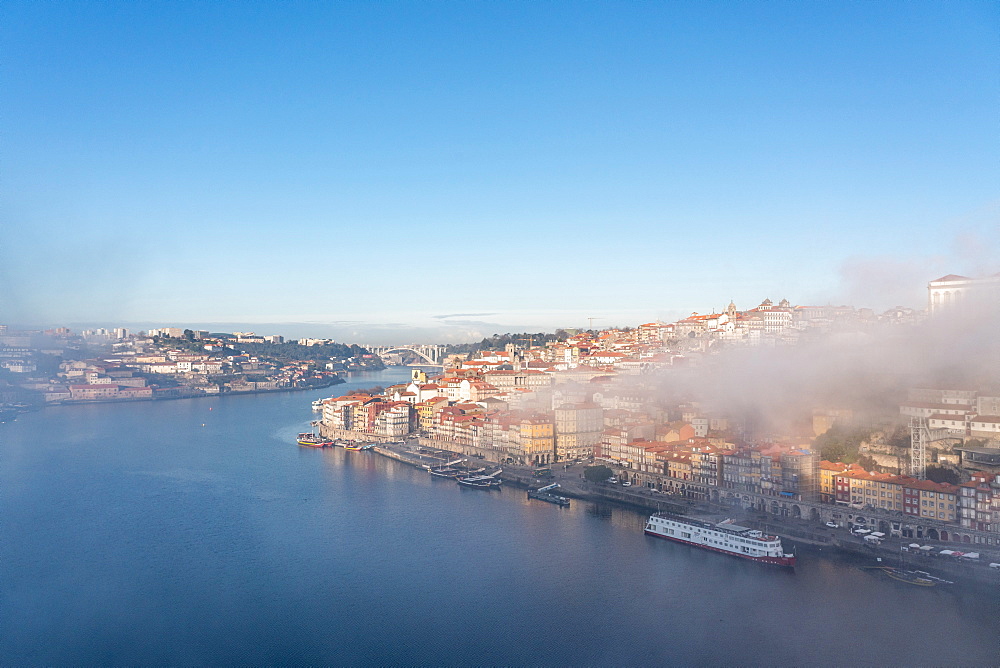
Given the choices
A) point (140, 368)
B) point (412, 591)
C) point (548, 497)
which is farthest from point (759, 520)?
point (140, 368)

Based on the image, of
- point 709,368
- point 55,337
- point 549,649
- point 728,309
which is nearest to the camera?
point 549,649

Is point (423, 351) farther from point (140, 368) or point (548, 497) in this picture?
point (548, 497)

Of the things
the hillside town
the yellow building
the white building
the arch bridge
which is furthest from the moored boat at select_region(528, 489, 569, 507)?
the arch bridge

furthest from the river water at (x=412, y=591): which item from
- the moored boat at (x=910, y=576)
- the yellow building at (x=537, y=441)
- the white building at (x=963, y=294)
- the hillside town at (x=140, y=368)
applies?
the hillside town at (x=140, y=368)

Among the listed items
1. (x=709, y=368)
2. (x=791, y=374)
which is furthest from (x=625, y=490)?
(x=709, y=368)

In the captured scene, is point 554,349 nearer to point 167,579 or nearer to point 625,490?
point 625,490
